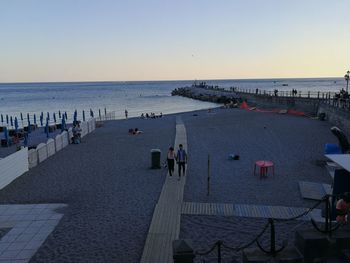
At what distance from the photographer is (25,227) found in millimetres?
9977

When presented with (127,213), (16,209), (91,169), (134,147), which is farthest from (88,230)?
(134,147)

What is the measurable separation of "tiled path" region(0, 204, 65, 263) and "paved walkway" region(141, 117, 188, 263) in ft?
8.45

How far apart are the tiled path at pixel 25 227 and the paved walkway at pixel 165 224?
8.45 feet

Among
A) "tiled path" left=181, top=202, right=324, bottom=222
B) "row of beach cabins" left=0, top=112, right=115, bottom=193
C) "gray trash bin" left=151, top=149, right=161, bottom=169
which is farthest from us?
"gray trash bin" left=151, top=149, right=161, bottom=169

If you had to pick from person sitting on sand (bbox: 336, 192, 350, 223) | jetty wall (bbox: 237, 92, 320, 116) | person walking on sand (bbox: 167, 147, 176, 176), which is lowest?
jetty wall (bbox: 237, 92, 320, 116)

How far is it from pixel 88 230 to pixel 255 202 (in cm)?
516

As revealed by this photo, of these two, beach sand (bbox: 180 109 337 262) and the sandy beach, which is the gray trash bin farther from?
beach sand (bbox: 180 109 337 262)

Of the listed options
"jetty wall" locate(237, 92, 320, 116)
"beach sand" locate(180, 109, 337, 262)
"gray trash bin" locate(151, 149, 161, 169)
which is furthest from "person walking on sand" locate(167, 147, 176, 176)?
"jetty wall" locate(237, 92, 320, 116)

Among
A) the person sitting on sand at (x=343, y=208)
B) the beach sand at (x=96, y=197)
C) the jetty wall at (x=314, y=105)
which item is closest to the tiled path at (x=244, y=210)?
the beach sand at (x=96, y=197)

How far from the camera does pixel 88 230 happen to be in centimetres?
970

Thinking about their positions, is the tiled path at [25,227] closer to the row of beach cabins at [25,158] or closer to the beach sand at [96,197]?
the beach sand at [96,197]

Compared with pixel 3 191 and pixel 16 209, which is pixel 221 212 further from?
pixel 3 191

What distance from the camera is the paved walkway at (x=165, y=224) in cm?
811

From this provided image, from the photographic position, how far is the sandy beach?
29.8 feet
